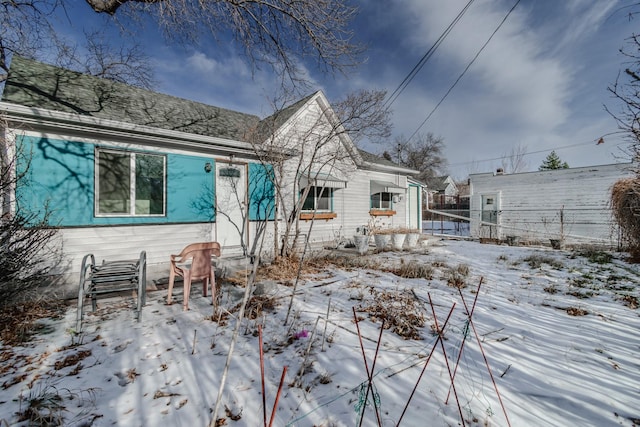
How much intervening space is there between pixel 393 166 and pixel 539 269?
264 inches

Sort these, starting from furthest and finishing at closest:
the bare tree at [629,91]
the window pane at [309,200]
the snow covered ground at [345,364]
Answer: the window pane at [309,200]
the bare tree at [629,91]
the snow covered ground at [345,364]

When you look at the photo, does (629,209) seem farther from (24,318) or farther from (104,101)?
(104,101)

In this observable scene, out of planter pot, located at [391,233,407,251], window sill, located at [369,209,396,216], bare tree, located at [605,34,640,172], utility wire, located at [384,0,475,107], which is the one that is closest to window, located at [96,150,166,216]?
utility wire, located at [384,0,475,107]

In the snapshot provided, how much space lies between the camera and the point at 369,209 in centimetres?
1113

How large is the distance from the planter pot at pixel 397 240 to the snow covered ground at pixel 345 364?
15.0ft

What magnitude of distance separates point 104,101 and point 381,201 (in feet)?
32.8

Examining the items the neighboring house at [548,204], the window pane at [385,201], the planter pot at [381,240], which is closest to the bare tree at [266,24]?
the planter pot at [381,240]

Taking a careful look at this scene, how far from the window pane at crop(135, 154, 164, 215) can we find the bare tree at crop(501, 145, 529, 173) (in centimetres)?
3858

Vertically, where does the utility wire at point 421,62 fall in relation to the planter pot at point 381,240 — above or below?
above

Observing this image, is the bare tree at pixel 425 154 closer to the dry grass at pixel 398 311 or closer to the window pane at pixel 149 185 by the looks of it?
the window pane at pixel 149 185

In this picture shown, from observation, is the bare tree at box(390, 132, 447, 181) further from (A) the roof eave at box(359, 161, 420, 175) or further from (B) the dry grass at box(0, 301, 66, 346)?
(B) the dry grass at box(0, 301, 66, 346)

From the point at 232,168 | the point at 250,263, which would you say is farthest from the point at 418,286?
the point at 232,168

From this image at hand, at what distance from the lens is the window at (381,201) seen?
1171 centimetres

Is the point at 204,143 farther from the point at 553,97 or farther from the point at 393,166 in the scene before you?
the point at 553,97
